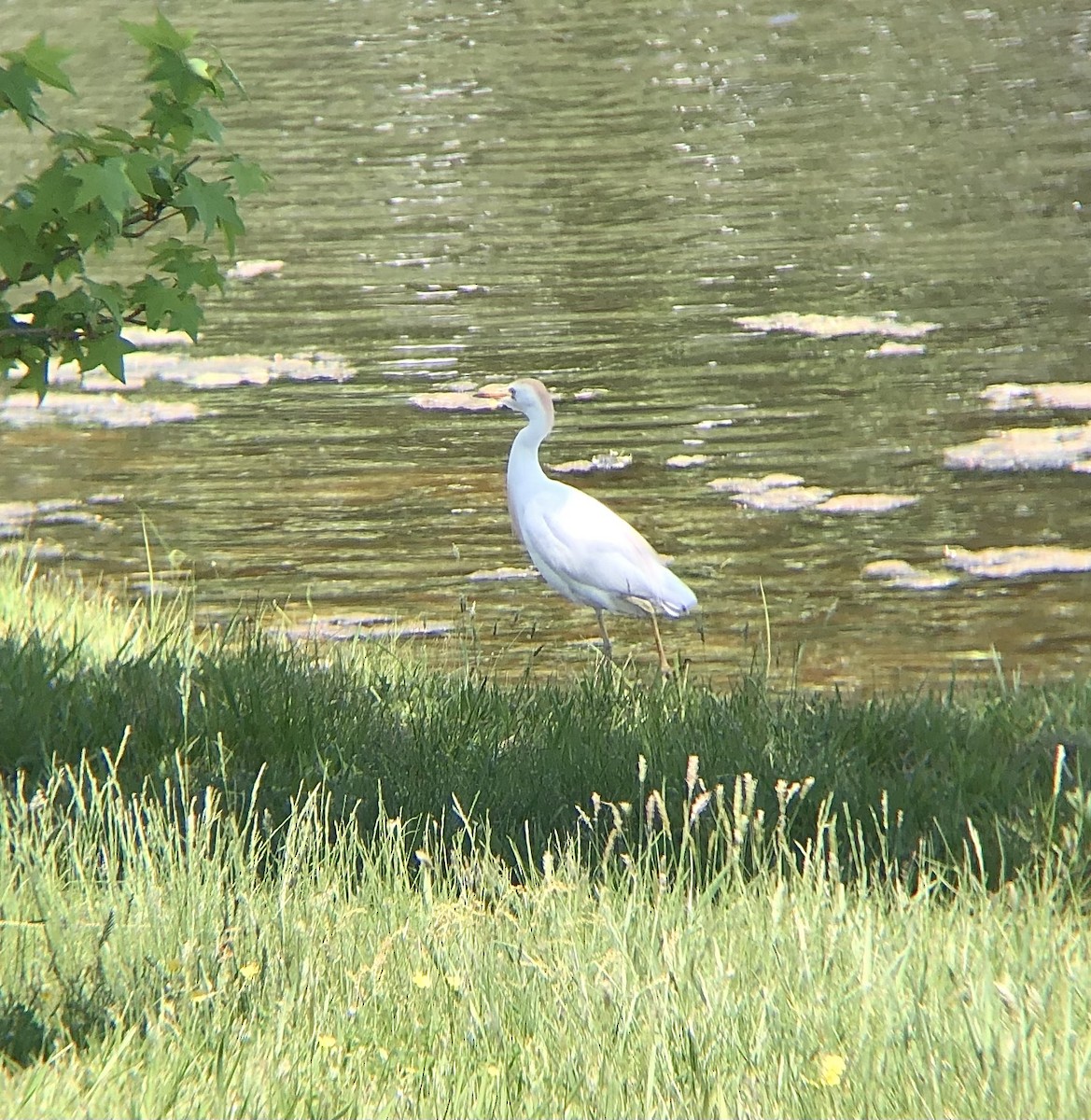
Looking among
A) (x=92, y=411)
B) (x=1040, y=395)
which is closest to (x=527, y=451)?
(x=1040, y=395)

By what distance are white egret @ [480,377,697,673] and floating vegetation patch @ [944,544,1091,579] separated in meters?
1.50

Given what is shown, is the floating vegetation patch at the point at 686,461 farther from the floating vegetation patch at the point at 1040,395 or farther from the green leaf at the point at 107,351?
the green leaf at the point at 107,351

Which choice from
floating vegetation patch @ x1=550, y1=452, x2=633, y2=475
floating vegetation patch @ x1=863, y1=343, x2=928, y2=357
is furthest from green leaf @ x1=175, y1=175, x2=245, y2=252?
floating vegetation patch @ x1=863, y1=343, x2=928, y2=357

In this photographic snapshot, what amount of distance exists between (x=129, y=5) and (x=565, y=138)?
35.5 ft

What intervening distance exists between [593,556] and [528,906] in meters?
2.71

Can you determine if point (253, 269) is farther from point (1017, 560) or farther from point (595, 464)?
point (1017, 560)

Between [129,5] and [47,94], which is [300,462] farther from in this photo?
[129,5]

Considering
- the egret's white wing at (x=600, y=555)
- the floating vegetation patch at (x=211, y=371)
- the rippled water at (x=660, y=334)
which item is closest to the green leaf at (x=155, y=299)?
the rippled water at (x=660, y=334)

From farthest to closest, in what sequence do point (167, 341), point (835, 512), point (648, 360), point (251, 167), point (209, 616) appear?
point (167, 341)
point (648, 360)
point (835, 512)
point (209, 616)
point (251, 167)

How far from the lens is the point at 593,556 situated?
612 cm

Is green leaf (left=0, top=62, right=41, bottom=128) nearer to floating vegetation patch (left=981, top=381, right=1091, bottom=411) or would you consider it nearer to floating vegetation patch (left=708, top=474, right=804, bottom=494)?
floating vegetation patch (left=708, top=474, right=804, bottom=494)

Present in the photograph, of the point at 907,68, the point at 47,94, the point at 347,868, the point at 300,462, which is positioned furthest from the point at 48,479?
the point at 907,68

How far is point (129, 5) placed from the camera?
86.2ft

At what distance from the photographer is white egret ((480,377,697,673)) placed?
6.10 m
